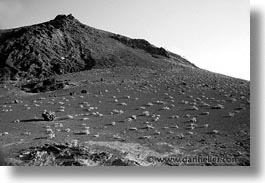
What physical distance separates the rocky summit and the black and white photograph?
2 cm

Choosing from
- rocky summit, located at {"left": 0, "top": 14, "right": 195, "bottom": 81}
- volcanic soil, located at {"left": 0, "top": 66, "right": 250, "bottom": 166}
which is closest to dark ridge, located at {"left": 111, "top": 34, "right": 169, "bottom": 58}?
rocky summit, located at {"left": 0, "top": 14, "right": 195, "bottom": 81}

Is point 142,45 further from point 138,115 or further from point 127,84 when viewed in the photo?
point 138,115

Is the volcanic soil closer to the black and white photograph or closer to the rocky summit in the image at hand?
the black and white photograph

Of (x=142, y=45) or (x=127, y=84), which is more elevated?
(x=142, y=45)

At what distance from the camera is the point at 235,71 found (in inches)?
227

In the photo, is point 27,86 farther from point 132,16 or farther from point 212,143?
point 212,143

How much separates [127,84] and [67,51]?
4.52ft

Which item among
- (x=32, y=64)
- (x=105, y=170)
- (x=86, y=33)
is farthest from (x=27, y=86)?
(x=105, y=170)

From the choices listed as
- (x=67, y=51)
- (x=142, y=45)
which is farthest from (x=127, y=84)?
(x=67, y=51)

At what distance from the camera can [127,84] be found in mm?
6641

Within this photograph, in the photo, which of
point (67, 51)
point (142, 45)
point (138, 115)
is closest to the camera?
point (138, 115)

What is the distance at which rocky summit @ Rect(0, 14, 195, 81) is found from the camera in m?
6.59

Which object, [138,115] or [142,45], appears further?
[142,45]

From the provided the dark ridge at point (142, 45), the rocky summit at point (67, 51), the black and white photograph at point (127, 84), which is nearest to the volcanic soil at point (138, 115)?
the black and white photograph at point (127, 84)
